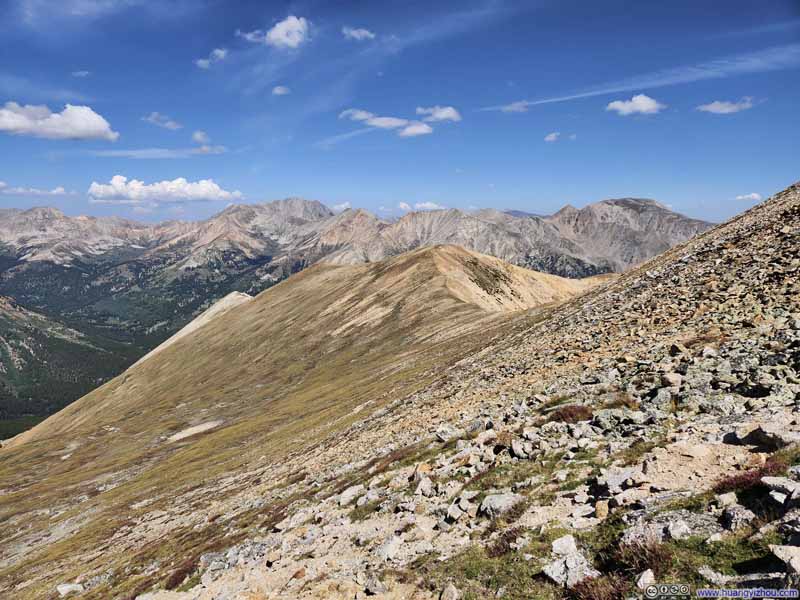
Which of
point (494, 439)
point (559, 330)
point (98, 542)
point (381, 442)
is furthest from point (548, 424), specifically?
point (98, 542)

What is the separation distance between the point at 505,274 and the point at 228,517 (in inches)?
6585

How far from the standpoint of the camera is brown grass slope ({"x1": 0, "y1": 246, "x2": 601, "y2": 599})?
4873 cm

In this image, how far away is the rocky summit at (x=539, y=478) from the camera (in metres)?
11.7

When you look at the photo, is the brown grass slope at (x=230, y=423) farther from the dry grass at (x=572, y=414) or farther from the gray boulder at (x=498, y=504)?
the dry grass at (x=572, y=414)

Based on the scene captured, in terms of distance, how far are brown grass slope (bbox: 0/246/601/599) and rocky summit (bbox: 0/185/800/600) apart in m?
0.88

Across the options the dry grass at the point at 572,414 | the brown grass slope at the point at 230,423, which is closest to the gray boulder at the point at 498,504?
the dry grass at the point at 572,414

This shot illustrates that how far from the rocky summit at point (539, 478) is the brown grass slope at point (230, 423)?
2.87 ft

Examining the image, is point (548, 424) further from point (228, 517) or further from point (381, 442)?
point (228, 517)

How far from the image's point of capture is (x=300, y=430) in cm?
6581

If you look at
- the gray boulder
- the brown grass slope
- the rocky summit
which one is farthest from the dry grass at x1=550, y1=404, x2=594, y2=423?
the brown grass slope

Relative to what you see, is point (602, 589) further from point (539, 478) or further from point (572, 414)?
point (572, 414)

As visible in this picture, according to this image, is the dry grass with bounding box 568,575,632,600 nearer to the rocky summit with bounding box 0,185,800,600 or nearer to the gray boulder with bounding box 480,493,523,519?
the rocky summit with bounding box 0,185,800,600

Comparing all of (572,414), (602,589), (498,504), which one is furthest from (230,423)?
(602,589)

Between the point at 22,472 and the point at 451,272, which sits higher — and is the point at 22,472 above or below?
below
